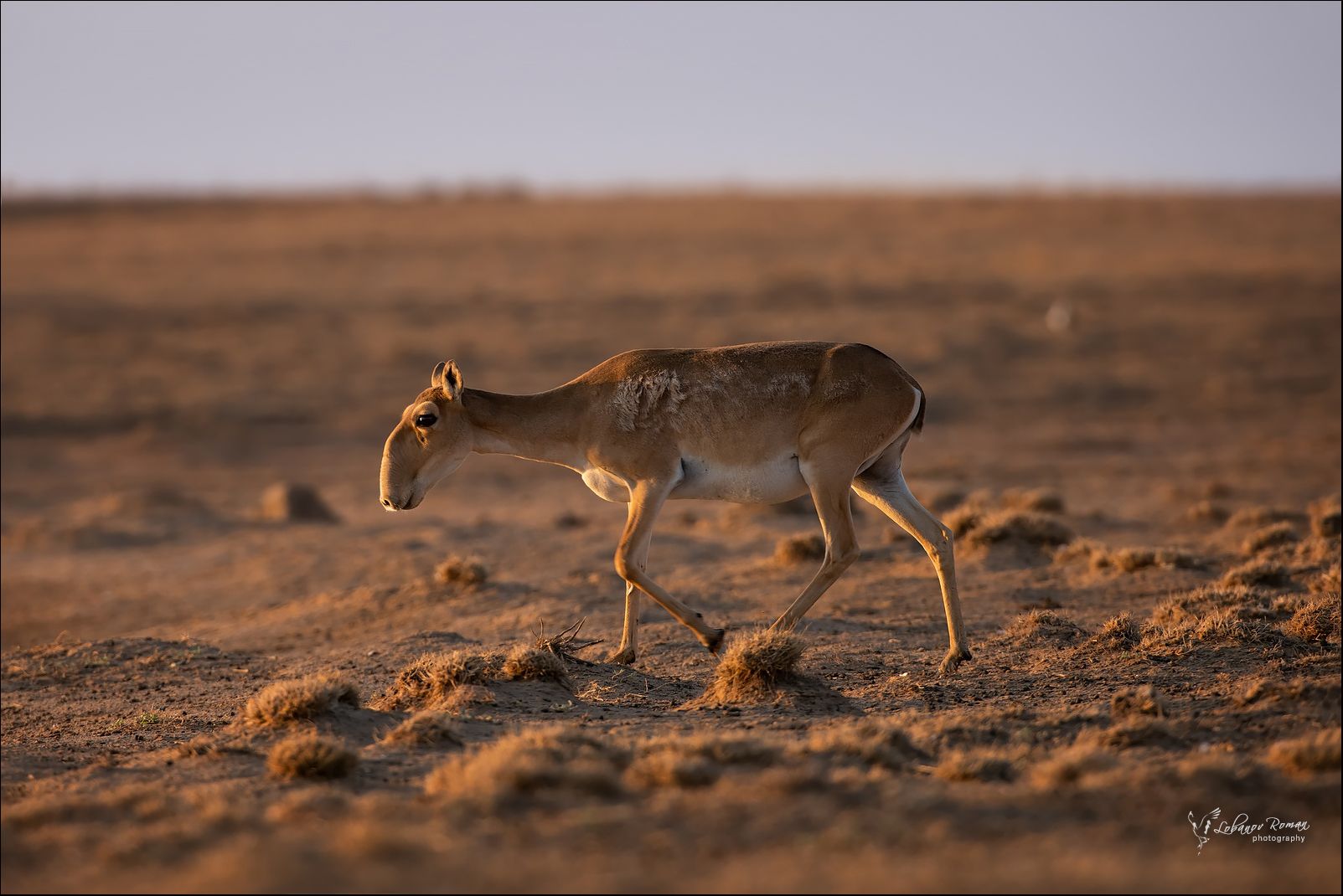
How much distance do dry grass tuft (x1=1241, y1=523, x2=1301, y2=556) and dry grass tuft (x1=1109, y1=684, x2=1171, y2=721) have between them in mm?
7920

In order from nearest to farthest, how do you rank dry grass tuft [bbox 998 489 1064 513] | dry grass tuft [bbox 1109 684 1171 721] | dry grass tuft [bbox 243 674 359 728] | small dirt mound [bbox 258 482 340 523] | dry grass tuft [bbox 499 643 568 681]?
dry grass tuft [bbox 1109 684 1171 721] < dry grass tuft [bbox 243 674 359 728] < dry grass tuft [bbox 499 643 568 681] < dry grass tuft [bbox 998 489 1064 513] < small dirt mound [bbox 258 482 340 523]

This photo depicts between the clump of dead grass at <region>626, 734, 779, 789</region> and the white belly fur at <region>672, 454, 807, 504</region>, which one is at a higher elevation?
the white belly fur at <region>672, 454, 807, 504</region>

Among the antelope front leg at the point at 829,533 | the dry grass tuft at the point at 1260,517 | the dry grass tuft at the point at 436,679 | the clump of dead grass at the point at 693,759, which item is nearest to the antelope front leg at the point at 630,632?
the dry grass tuft at the point at 436,679

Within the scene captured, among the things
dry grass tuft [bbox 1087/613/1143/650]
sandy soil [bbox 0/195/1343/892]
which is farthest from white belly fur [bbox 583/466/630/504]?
dry grass tuft [bbox 1087/613/1143/650]

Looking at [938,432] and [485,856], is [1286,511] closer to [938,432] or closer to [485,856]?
[938,432]

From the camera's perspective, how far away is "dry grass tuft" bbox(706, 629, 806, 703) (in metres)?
9.33

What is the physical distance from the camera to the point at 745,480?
10.2 metres

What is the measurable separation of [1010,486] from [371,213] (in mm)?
61758

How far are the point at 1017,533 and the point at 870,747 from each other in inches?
350

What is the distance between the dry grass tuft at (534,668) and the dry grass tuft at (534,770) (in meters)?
2.18

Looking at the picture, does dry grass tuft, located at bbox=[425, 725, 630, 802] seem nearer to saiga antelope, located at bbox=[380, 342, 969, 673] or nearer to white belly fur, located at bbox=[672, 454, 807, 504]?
saiga antelope, located at bbox=[380, 342, 969, 673]

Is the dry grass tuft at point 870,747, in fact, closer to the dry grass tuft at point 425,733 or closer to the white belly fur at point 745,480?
the dry grass tuft at point 425,733

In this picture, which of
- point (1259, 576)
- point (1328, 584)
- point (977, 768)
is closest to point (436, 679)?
point (977, 768)

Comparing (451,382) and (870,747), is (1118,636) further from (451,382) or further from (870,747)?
(451,382)
